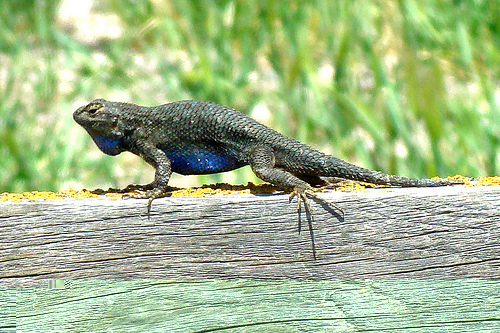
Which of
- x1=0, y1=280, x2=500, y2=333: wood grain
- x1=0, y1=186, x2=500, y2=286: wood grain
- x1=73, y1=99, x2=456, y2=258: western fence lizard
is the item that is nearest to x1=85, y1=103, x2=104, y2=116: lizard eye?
x1=73, y1=99, x2=456, y2=258: western fence lizard

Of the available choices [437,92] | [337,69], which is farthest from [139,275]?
[337,69]

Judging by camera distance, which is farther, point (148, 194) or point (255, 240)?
point (148, 194)

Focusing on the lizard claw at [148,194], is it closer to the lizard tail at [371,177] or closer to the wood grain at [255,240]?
the wood grain at [255,240]

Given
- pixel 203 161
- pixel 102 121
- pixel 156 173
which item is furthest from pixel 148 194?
pixel 102 121

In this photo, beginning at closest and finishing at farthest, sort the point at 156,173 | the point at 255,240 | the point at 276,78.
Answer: the point at 255,240 < the point at 156,173 < the point at 276,78

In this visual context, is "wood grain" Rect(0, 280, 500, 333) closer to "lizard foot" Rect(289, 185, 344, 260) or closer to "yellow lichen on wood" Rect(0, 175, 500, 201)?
"lizard foot" Rect(289, 185, 344, 260)

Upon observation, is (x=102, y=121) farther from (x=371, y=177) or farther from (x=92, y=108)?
(x=371, y=177)

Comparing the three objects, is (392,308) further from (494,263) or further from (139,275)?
(139,275)
